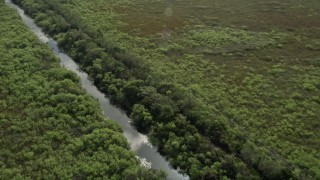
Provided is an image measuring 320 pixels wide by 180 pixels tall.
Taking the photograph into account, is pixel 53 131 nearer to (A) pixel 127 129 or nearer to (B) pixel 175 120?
(A) pixel 127 129

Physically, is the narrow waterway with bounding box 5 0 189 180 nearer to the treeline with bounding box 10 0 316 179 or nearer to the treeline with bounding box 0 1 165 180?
the treeline with bounding box 10 0 316 179

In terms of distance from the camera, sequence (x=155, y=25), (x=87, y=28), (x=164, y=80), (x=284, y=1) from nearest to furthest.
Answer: (x=164, y=80)
(x=87, y=28)
(x=155, y=25)
(x=284, y=1)

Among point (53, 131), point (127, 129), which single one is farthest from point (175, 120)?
point (53, 131)

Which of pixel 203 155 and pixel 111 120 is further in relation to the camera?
pixel 111 120

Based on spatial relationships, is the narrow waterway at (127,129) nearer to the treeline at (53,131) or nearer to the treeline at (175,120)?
the treeline at (175,120)

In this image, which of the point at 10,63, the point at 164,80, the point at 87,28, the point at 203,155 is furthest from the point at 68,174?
the point at 87,28

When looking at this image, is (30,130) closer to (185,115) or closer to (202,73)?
(185,115)

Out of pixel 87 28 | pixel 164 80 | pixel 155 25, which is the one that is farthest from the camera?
pixel 155 25
